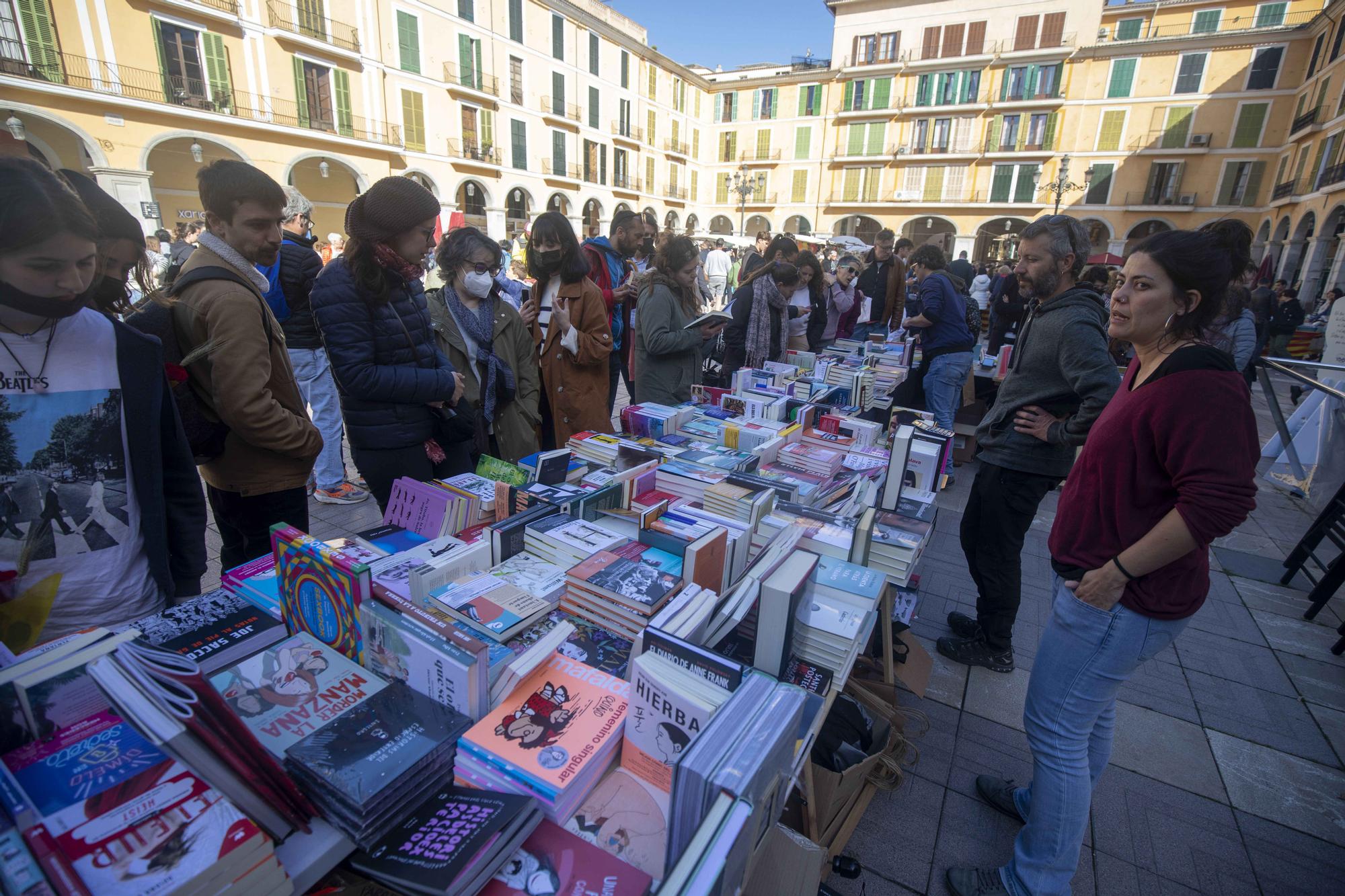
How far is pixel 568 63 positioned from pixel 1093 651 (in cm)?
2765

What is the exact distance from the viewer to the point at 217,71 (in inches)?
568

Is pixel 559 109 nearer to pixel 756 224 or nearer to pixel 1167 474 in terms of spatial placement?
pixel 756 224

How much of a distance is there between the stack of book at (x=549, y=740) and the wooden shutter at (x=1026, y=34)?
105 feet

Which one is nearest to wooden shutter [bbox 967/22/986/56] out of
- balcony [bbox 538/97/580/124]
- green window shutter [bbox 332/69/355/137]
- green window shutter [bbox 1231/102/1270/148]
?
green window shutter [bbox 1231/102/1270/148]

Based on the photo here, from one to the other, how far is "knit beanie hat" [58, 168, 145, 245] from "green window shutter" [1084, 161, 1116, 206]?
31017 mm

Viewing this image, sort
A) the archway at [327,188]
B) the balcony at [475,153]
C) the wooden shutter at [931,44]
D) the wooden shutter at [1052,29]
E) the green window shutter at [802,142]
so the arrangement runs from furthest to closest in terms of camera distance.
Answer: the green window shutter at [802,142], the wooden shutter at [931,44], the wooden shutter at [1052,29], the balcony at [475,153], the archway at [327,188]

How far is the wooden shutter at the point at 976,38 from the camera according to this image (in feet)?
81.9

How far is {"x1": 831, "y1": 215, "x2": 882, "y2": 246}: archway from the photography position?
2870cm

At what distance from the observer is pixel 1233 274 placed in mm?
1455

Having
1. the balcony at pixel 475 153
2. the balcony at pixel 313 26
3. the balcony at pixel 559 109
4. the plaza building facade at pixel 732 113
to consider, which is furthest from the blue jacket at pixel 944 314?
the balcony at pixel 559 109

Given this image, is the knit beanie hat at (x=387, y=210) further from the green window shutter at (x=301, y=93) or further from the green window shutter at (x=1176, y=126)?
the green window shutter at (x=1176, y=126)

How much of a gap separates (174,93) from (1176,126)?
32575 millimetres

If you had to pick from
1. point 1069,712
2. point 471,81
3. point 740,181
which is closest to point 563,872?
point 1069,712

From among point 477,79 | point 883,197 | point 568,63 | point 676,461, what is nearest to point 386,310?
point 676,461
